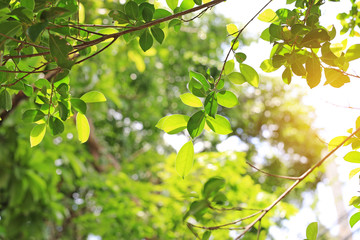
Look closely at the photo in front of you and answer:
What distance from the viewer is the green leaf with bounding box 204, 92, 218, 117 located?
43 cm

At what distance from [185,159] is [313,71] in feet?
0.61

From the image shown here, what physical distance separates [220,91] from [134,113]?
4216mm

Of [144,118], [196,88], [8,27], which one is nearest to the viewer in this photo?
[8,27]

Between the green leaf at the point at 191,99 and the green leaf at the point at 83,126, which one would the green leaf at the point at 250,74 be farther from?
the green leaf at the point at 83,126

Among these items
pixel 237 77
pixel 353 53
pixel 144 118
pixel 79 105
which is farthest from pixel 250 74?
pixel 144 118

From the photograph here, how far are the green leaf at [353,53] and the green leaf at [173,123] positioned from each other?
0.21 meters

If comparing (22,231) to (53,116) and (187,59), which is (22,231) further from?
(187,59)

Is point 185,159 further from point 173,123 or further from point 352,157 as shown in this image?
point 352,157

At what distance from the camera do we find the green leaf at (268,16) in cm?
47

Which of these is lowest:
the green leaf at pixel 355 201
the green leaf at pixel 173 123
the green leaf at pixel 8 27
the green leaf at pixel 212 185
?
the green leaf at pixel 212 185

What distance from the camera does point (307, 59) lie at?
1.39 feet

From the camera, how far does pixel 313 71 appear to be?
421 millimetres

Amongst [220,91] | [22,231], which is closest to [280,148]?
[22,231]

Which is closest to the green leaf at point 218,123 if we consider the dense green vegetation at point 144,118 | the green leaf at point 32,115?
the dense green vegetation at point 144,118
